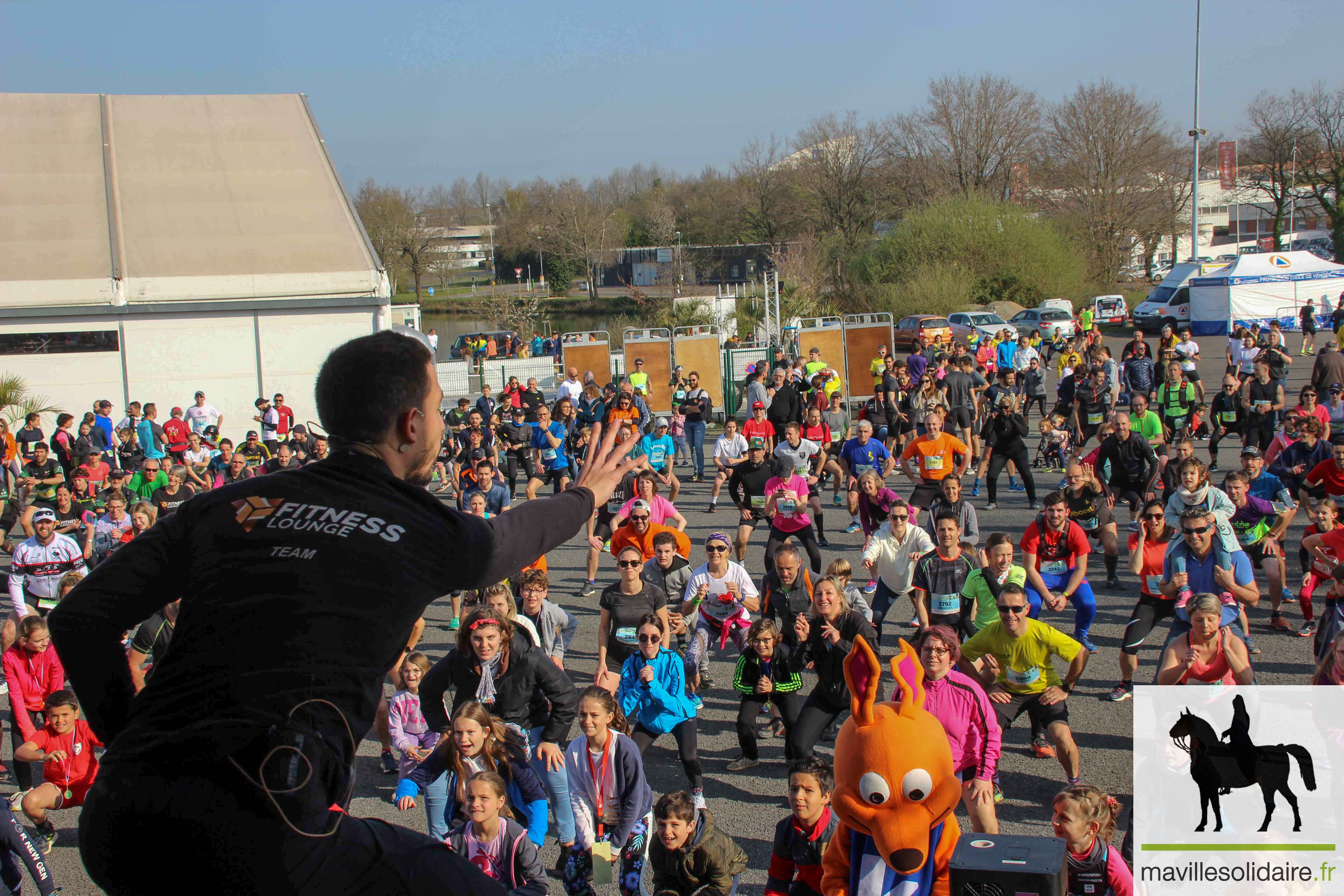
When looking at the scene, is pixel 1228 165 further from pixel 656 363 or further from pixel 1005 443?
pixel 1005 443

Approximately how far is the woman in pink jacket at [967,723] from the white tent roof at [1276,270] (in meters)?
32.5

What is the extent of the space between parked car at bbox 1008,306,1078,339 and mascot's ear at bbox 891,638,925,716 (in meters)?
31.8

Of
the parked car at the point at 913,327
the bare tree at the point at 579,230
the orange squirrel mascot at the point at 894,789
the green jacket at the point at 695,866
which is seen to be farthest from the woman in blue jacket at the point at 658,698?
the bare tree at the point at 579,230

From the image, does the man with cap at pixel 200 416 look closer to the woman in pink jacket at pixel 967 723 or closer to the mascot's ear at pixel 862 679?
the woman in pink jacket at pixel 967 723

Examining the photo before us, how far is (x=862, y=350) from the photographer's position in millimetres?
22188

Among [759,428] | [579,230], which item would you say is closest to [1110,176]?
[579,230]

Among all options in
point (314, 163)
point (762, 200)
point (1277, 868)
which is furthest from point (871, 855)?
point (762, 200)

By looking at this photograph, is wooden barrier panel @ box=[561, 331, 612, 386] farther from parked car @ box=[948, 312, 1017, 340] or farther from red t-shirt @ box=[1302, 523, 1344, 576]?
red t-shirt @ box=[1302, 523, 1344, 576]

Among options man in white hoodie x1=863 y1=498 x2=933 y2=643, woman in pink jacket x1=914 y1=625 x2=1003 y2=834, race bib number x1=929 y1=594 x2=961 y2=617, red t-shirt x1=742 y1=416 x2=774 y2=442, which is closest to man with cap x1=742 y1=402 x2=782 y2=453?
red t-shirt x1=742 y1=416 x2=774 y2=442

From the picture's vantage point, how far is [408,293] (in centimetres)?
6612

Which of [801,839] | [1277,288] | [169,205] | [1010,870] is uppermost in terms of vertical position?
[169,205]

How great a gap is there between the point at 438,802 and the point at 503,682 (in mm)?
947

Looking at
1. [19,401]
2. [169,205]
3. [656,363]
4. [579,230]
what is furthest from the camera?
[579,230]

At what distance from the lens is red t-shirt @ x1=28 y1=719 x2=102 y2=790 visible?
6469 millimetres
